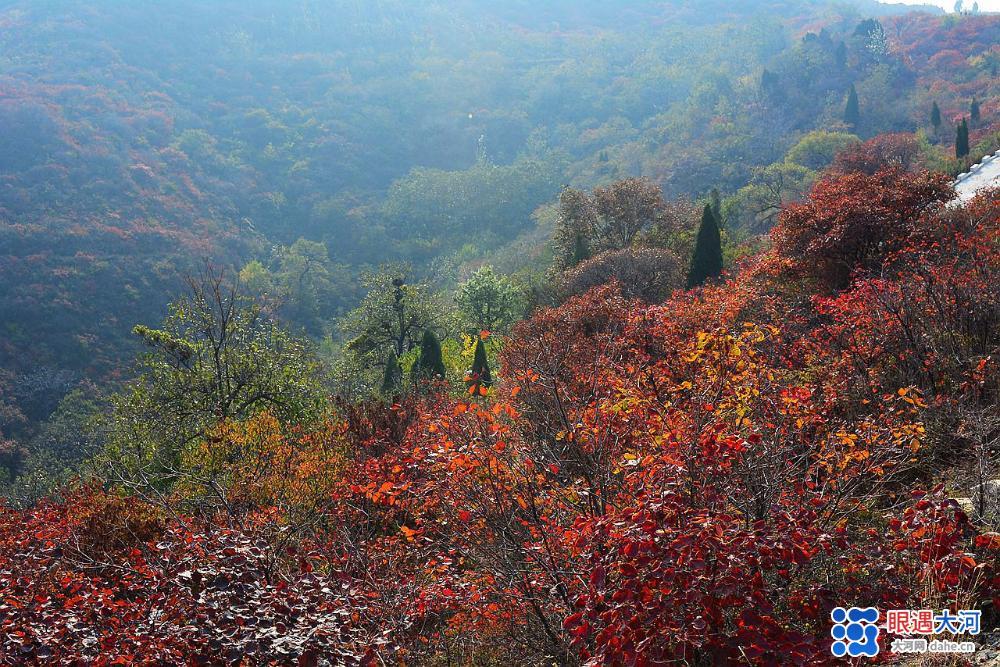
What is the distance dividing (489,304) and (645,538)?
31.6m

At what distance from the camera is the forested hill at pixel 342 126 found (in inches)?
2216

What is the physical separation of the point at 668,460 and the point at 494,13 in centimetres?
17014

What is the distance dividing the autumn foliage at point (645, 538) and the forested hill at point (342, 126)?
145ft

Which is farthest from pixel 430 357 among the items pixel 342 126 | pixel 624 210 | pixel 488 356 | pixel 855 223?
pixel 342 126

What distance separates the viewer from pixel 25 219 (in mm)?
55562

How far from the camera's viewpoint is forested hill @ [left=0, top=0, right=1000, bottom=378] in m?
56.3

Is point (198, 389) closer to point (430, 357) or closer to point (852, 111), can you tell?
point (430, 357)

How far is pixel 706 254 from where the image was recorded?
80.9 ft

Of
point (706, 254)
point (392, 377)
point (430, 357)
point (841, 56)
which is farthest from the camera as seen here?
point (841, 56)

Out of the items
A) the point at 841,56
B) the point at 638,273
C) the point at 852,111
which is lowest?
the point at 638,273

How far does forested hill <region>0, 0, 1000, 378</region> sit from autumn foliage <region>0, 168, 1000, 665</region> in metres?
44.1

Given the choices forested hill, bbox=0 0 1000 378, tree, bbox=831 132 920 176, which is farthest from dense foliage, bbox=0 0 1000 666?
forested hill, bbox=0 0 1000 378

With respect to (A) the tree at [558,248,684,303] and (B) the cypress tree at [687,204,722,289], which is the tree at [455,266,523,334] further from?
(B) the cypress tree at [687,204,722,289]

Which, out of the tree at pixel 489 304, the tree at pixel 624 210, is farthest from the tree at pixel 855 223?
the tree at pixel 489 304
